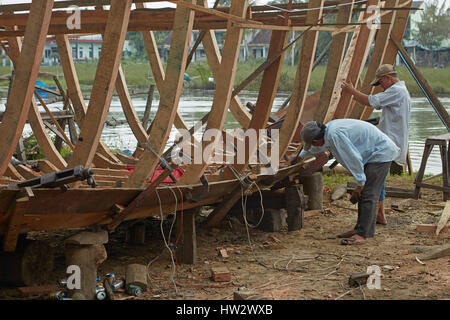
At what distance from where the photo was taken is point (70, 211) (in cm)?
540

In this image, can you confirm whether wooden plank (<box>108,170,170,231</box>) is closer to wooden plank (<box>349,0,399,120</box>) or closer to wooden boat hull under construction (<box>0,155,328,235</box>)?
wooden boat hull under construction (<box>0,155,328,235</box>)

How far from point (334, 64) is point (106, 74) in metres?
3.86

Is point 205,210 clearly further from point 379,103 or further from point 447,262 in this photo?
point 447,262

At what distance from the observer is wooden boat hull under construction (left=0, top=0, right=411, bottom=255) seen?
500 centimetres


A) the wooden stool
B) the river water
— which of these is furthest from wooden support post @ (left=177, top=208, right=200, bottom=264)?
the river water

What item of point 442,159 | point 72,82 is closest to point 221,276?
point 72,82

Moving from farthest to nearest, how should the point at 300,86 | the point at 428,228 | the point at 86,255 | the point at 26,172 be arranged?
the point at 428,228
the point at 300,86
the point at 26,172
the point at 86,255

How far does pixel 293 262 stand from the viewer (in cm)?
695

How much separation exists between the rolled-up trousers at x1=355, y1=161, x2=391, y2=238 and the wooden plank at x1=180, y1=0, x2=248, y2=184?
6.84ft

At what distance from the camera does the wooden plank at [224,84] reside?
641 cm

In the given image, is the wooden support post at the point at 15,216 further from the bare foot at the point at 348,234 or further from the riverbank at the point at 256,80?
the riverbank at the point at 256,80

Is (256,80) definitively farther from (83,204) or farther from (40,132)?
(83,204)

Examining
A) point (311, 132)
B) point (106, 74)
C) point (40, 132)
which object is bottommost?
point (40, 132)
